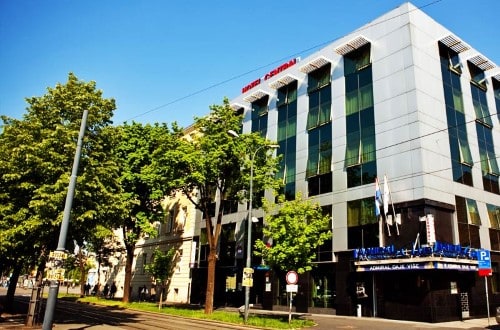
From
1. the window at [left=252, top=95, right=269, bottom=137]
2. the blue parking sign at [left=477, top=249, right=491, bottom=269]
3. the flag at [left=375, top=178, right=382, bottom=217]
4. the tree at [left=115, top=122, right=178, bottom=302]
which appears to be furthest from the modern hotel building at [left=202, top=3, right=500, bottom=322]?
the tree at [left=115, top=122, right=178, bottom=302]

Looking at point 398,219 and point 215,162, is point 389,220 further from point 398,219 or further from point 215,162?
point 215,162

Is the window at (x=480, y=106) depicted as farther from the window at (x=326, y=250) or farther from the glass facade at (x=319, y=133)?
the window at (x=326, y=250)

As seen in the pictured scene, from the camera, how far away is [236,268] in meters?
38.5

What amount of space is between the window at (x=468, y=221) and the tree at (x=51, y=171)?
21294mm

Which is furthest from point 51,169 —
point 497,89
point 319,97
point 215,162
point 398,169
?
point 497,89

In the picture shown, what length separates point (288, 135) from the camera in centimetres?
3675

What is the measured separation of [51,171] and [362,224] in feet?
63.9

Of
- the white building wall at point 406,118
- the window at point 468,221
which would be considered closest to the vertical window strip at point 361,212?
the white building wall at point 406,118

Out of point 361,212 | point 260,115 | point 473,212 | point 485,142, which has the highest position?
point 260,115

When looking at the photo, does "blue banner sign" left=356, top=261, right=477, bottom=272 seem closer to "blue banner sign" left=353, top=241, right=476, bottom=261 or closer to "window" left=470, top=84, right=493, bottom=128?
"blue banner sign" left=353, top=241, right=476, bottom=261

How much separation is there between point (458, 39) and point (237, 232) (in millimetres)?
24956

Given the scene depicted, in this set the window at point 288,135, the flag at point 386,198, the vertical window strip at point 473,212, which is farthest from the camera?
the window at point 288,135

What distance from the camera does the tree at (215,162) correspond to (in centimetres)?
2750

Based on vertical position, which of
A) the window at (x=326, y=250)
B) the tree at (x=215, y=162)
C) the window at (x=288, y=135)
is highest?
the window at (x=288, y=135)
